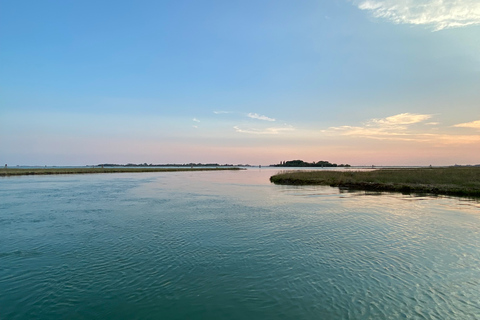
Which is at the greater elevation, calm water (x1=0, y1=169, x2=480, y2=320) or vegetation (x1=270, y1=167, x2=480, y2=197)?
vegetation (x1=270, y1=167, x2=480, y2=197)

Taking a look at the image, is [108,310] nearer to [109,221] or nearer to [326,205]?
[109,221]

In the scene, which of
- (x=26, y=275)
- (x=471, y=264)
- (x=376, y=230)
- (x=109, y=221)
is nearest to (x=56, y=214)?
(x=109, y=221)

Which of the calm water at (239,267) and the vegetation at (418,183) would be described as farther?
the vegetation at (418,183)

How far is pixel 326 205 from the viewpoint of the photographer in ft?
80.2

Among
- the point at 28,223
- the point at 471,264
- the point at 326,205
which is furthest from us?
the point at 326,205

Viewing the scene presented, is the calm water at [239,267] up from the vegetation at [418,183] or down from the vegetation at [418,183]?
down

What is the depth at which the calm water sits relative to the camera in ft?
23.6

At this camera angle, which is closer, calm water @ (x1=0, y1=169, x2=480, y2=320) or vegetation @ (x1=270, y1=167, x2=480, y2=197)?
calm water @ (x1=0, y1=169, x2=480, y2=320)

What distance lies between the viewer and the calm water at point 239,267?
7203 millimetres

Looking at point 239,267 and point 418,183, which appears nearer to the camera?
point 239,267

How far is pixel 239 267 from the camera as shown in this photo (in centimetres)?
993

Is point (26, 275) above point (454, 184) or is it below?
below

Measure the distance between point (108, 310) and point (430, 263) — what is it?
1209 cm

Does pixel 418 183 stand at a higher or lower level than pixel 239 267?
higher
